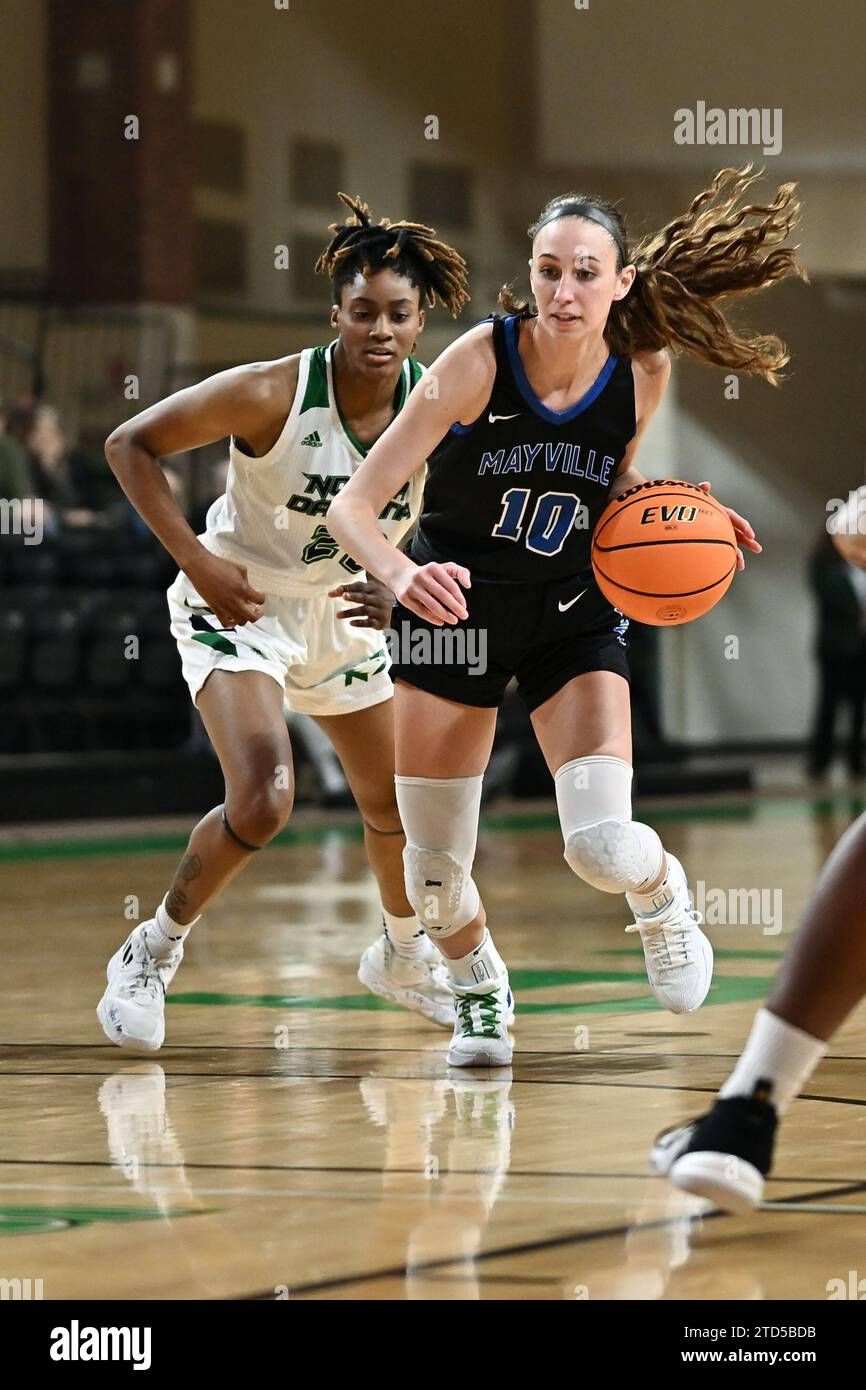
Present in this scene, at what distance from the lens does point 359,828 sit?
1175 centimetres

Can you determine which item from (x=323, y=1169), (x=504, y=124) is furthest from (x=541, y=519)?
(x=504, y=124)

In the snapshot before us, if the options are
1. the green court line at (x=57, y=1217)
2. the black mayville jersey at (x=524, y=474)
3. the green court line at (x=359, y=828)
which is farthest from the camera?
the green court line at (x=359, y=828)

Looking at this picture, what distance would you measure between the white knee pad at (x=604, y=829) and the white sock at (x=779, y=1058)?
145 cm

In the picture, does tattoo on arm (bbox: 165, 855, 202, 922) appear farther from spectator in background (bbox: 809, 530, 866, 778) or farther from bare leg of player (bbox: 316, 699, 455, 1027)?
spectator in background (bbox: 809, 530, 866, 778)

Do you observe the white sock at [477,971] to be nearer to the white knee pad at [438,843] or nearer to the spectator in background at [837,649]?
the white knee pad at [438,843]

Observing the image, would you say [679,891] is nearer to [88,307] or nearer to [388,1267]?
[388,1267]

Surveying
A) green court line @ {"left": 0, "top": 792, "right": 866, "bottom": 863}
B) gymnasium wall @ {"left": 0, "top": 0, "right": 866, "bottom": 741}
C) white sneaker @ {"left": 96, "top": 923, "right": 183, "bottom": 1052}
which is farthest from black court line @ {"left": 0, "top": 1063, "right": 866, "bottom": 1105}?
gymnasium wall @ {"left": 0, "top": 0, "right": 866, "bottom": 741}

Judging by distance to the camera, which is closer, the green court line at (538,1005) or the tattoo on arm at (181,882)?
the tattoo on arm at (181,882)

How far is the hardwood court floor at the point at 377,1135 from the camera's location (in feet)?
9.62

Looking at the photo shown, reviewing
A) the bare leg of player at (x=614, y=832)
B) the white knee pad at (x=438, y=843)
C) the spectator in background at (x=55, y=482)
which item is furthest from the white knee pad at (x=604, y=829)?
the spectator in background at (x=55, y=482)

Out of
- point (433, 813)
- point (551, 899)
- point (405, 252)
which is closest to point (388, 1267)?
point (433, 813)

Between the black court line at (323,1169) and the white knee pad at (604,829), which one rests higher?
the white knee pad at (604,829)

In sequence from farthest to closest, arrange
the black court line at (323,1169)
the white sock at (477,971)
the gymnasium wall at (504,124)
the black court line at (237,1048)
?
the gymnasium wall at (504,124) → the black court line at (237,1048) → the white sock at (477,971) → the black court line at (323,1169)
